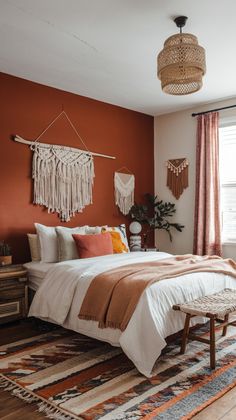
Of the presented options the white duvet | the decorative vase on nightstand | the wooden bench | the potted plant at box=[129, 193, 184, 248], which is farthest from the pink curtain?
the wooden bench

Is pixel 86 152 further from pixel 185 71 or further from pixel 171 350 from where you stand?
pixel 171 350

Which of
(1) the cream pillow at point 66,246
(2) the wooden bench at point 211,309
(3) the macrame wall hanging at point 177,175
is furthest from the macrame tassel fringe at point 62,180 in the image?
(2) the wooden bench at point 211,309

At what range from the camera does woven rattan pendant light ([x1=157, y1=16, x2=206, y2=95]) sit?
256 cm

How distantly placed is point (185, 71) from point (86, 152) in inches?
87.1

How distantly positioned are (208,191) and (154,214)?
1028 millimetres

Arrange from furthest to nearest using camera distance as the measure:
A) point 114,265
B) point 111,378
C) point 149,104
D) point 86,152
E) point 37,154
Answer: point 149,104
point 86,152
point 37,154
point 114,265
point 111,378

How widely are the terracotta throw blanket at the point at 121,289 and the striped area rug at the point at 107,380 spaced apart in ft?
1.09

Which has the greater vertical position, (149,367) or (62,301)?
(62,301)

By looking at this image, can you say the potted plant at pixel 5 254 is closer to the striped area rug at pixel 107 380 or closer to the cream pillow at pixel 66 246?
the cream pillow at pixel 66 246

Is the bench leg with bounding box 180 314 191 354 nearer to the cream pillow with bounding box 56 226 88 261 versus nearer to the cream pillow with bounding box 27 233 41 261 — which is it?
the cream pillow with bounding box 56 226 88 261

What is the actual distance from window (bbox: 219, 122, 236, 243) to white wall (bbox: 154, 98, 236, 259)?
1.05 ft

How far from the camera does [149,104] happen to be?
5.06m

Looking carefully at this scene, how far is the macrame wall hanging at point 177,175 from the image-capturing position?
529 centimetres

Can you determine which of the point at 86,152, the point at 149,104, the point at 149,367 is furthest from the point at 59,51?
the point at 149,367
